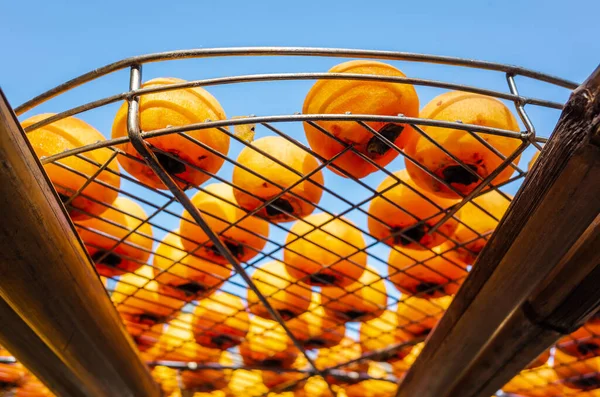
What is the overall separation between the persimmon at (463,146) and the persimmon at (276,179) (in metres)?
0.22

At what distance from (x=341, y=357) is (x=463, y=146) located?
820 millimetres

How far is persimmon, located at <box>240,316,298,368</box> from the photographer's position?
4.58ft

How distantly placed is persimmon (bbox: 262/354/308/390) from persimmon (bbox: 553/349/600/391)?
2.20 ft

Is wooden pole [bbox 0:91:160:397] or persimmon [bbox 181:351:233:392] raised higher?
Result: persimmon [bbox 181:351:233:392]

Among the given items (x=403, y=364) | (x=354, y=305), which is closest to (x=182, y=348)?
(x=354, y=305)

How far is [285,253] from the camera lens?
1.21 meters

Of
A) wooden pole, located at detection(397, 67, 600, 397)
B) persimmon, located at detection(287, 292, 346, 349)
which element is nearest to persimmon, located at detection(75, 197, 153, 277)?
persimmon, located at detection(287, 292, 346, 349)

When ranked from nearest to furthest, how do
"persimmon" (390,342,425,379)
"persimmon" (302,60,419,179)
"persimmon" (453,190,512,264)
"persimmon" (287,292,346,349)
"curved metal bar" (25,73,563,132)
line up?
"curved metal bar" (25,73,563,132), "persimmon" (302,60,419,179), "persimmon" (453,190,512,264), "persimmon" (287,292,346,349), "persimmon" (390,342,425,379)

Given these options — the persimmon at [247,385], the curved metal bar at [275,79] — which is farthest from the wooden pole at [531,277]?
the persimmon at [247,385]

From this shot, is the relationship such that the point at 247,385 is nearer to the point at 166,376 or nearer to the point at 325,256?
the point at 166,376

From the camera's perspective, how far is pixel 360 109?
85cm

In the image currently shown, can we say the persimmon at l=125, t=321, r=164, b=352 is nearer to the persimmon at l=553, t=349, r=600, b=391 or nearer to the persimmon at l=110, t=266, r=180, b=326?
the persimmon at l=110, t=266, r=180, b=326

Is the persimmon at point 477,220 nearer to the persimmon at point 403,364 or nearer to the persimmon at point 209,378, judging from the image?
the persimmon at point 403,364

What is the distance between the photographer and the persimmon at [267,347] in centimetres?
140
